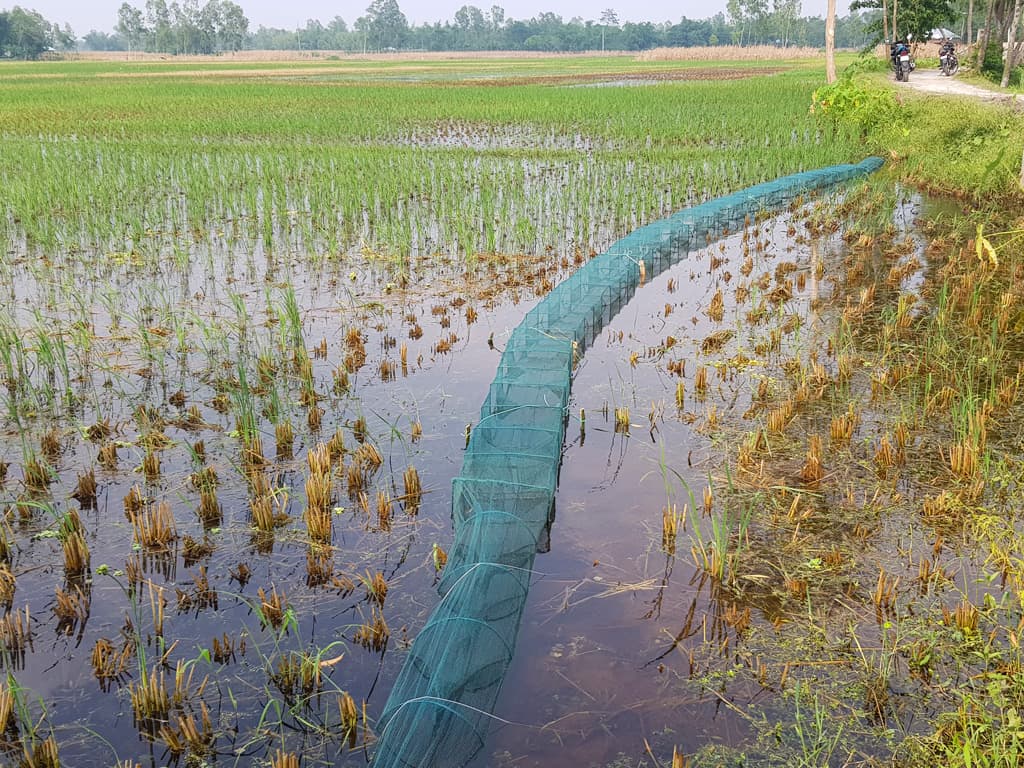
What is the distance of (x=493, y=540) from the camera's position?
328cm

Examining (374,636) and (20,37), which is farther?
(20,37)

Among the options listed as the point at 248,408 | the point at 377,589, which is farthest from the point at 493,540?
the point at 248,408

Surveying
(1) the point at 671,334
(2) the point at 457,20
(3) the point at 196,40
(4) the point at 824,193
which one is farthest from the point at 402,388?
(2) the point at 457,20

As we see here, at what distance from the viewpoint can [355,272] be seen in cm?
749

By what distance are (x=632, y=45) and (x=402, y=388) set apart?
361 feet

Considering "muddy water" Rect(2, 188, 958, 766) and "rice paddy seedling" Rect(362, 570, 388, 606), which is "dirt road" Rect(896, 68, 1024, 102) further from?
"rice paddy seedling" Rect(362, 570, 388, 606)

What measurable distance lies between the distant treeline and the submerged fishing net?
90.2 m

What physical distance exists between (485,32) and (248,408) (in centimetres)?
12210

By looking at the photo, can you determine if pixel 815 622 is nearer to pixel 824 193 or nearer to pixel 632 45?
pixel 824 193

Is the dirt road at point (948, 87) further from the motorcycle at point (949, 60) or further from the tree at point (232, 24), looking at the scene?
the tree at point (232, 24)

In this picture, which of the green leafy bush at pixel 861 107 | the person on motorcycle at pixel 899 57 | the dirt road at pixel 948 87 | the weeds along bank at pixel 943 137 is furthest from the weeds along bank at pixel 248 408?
the person on motorcycle at pixel 899 57

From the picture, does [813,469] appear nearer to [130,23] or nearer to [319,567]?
[319,567]

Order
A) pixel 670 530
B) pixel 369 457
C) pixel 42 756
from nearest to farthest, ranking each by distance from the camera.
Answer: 1. pixel 42 756
2. pixel 670 530
3. pixel 369 457

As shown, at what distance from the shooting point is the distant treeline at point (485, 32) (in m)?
90.1
